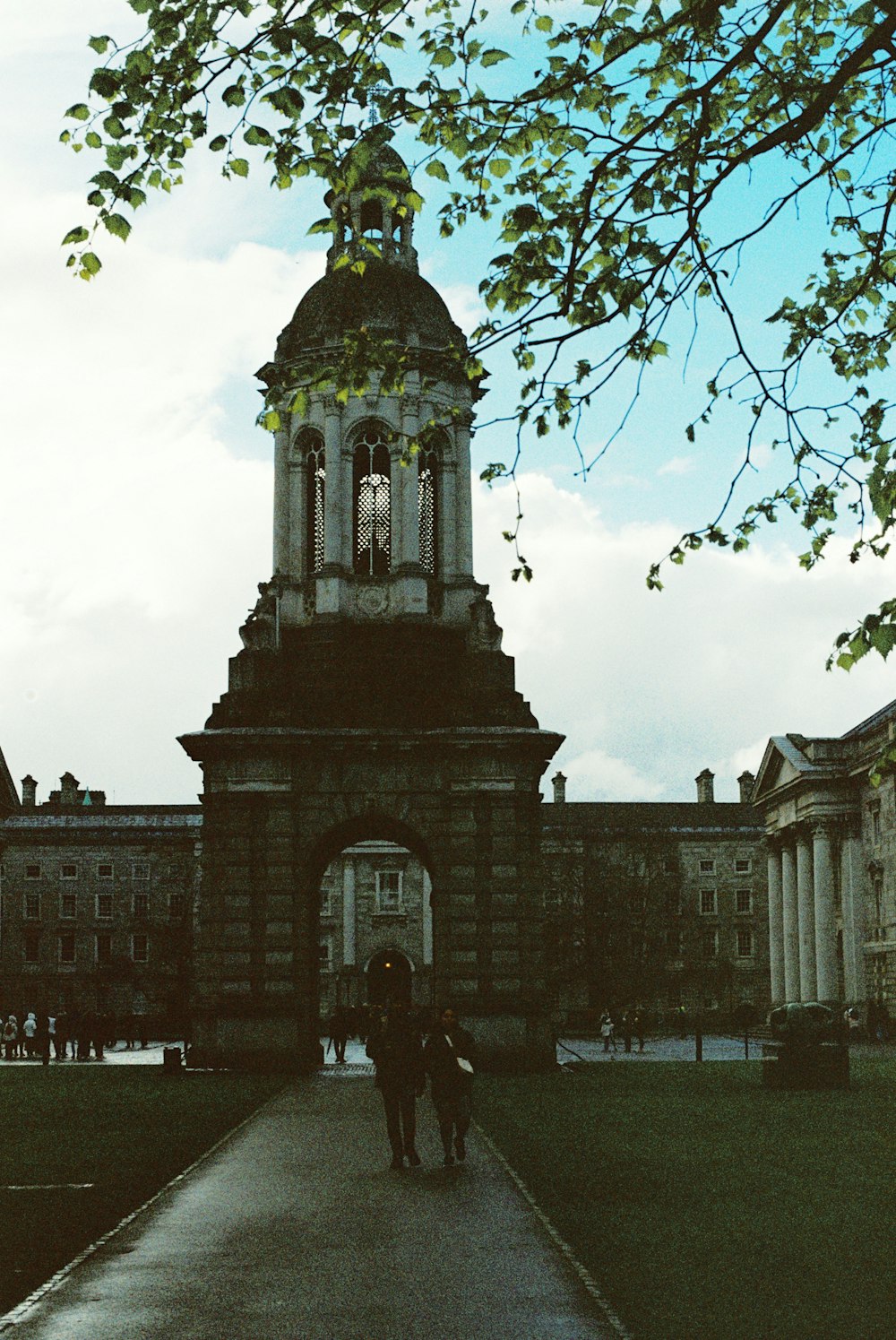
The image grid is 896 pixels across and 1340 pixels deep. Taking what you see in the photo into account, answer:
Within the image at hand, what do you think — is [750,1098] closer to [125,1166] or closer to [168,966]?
[125,1166]

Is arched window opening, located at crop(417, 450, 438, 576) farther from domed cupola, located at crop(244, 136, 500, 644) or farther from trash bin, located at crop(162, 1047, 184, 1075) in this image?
trash bin, located at crop(162, 1047, 184, 1075)

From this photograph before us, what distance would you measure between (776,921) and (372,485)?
50.1 metres

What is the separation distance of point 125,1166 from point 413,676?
23344mm

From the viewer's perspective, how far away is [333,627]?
139 ft

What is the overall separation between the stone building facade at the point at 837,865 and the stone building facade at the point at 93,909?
30.1 m

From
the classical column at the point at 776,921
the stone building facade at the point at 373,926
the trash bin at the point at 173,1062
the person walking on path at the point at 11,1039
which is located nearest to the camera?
the trash bin at the point at 173,1062

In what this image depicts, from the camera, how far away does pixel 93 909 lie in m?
92.8

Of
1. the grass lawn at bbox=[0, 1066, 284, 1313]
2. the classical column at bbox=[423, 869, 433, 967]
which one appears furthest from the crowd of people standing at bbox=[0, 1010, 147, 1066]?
the classical column at bbox=[423, 869, 433, 967]

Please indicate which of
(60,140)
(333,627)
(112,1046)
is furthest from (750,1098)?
(112,1046)

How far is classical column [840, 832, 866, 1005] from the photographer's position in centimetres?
7619

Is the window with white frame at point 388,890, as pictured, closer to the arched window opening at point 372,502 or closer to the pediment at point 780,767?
the pediment at point 780,767

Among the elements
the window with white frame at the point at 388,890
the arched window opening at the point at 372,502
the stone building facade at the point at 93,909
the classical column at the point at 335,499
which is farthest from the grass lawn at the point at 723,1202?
the stone building facade at the point at 93,909

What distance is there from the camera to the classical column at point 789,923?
84000 millimetres

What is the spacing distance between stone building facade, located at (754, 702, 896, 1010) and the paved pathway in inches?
2269
